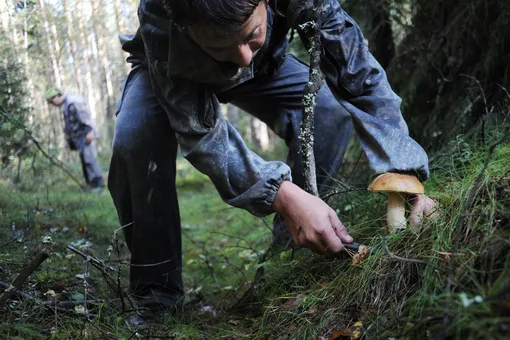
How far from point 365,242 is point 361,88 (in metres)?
0.75

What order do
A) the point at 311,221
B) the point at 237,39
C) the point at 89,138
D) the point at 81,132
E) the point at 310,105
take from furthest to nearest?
1. the point at 81,132
2. the point at 89,138
3. the point at 310,105
4. the point at 311,221
5. the point at 237,39

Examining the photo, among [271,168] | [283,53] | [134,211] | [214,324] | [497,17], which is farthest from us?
[497,17]

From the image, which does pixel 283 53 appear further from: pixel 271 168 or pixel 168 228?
pixel 168 228

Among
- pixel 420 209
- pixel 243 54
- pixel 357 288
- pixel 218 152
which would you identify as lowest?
pixel 357 288

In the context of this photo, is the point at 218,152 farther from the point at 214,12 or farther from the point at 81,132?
the point at 81,132

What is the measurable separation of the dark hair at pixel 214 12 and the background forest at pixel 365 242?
0.95 meters

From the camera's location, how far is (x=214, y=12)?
5.42ft

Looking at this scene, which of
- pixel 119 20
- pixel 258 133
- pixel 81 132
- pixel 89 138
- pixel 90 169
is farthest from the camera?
pixel 258 133

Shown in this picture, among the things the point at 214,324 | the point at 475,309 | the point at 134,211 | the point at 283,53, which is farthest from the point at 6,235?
the point at 475,309

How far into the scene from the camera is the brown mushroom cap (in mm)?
1929

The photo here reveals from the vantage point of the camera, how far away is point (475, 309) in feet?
3.97

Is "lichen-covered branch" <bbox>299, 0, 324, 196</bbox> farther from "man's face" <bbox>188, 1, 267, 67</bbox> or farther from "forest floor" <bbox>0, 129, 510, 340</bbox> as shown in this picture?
"man's face" <bbox>188, 1, 267, 67</bbox>

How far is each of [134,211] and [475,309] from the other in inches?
74.9

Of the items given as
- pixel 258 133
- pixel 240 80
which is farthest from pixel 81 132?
pixel 258 133
